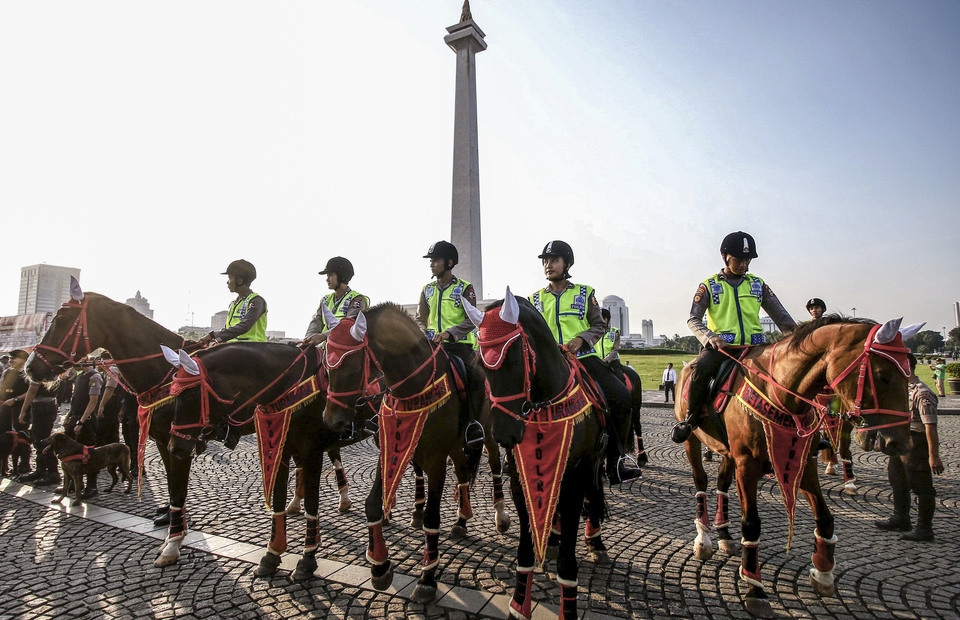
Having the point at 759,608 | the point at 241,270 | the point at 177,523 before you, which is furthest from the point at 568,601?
the point at 241,270

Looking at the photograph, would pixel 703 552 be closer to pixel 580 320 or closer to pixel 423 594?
pixel 580 320

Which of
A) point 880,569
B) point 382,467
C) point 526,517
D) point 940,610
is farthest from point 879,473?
point 382,467

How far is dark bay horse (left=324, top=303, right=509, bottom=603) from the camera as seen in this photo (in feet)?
14.5

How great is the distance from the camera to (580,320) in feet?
17.2

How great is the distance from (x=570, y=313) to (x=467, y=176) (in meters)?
18.4

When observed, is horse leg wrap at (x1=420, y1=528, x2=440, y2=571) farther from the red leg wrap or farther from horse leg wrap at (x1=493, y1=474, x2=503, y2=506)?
horse leg wrap at (x1=493, y1=474, x2=503, y2=506)

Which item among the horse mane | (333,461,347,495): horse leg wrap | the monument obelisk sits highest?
the monument obelisk

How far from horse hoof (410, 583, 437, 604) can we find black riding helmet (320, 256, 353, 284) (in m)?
4.24

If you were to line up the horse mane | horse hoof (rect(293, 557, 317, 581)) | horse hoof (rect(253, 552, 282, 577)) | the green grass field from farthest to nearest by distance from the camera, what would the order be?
the green grass field < horse hoof (rect(253, 552, 282, 577)) < horse hoof (rect(293, 557, 317, 581)) < the horse mane

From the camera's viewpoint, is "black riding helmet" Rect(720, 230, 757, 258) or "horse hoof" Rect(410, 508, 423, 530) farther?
"horse hoof" Rect(410, 508, 423, 530)

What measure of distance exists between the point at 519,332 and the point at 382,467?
7.03 feet

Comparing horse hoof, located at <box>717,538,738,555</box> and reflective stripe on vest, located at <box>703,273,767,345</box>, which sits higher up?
reflective stripe on vest, located at <box>703,273,767,345</box>

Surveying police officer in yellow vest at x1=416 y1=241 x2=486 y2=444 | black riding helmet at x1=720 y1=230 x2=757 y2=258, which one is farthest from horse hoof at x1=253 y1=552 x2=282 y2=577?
black riding helmet at x1=720 y1=230 x2=757 y2=258

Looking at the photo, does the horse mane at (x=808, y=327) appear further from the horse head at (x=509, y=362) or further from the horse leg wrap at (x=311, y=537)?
the horse leg wrap at (x=311, y=537)
